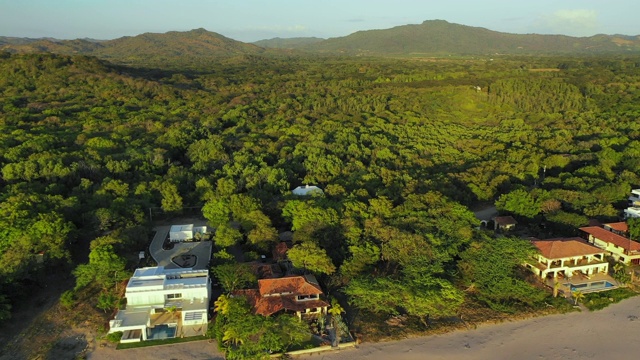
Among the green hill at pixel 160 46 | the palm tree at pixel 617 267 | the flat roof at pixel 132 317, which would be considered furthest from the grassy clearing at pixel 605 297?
the green hill at pixel 160 46

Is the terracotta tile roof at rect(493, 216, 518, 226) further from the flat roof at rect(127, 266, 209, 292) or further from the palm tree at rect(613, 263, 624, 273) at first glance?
the flat roof at rect(127, 266, 209, 292)

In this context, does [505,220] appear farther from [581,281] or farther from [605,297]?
[605,297]

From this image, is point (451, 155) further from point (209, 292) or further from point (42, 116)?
point (42, 116)

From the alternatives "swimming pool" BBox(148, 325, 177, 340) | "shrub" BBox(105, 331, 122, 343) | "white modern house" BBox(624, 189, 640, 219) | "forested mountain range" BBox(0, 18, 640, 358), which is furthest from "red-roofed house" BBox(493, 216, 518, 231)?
"shrub" BBox(105, 331, 122, 343)

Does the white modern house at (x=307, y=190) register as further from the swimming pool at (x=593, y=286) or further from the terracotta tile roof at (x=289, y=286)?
the swimming pool at (x=593, y=286)

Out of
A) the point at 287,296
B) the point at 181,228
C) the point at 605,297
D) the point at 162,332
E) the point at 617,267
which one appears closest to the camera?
the point at 162,332

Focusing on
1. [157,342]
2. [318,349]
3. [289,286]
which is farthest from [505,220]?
[157,342]
